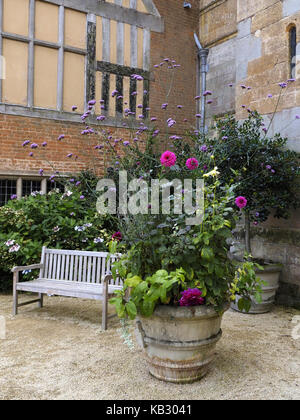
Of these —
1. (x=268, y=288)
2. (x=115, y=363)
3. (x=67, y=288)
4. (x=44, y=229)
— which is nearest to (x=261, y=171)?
(x=268, y=288)

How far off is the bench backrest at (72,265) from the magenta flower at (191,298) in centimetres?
212

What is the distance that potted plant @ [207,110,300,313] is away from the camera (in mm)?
4801

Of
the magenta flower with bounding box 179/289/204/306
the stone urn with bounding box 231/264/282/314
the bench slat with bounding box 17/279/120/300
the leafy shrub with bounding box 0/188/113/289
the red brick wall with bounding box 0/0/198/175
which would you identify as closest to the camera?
the magenta flower with bounding box 179/289/204/306

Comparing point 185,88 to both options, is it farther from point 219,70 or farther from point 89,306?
point 89,306

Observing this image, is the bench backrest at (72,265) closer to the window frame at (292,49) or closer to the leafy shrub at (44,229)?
the leafy shrub at (44,229)

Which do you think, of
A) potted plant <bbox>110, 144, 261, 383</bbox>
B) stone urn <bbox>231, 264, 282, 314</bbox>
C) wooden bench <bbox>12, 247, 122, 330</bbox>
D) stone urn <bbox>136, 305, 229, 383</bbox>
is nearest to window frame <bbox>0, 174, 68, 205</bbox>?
wooden bench <bbox>12, 247, 122, 330</bbox>

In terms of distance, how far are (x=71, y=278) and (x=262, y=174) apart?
2.68 metres

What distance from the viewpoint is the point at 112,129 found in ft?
27.7

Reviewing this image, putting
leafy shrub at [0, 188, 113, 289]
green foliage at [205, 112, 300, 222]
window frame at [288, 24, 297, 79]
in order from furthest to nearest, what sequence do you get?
leafy shrub at [0, 188, 113, 289] < window frame at [288, 24, 297, 79] < green foliage at [205, 112, 300, 222]

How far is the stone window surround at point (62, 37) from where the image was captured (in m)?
7.42

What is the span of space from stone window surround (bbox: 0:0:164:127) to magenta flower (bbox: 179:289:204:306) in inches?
228

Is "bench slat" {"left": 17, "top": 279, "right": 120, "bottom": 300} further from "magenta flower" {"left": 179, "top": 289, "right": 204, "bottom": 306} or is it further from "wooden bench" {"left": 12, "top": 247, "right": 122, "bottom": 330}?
"magenta flower" {"left": 179, "top": 289, "right": 204, "bottom": 306}

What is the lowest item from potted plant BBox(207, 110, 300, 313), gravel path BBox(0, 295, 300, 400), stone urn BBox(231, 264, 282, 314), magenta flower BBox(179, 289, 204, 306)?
gravel path BBox(0, 295, 300, 400)

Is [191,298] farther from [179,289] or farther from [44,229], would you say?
[44,229]
